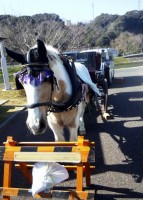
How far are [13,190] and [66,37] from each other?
61.8 feet

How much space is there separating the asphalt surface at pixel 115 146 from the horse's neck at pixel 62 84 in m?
1.28

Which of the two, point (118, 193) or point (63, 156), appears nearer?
point (63, 156)

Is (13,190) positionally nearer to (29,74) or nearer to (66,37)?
(29,74)

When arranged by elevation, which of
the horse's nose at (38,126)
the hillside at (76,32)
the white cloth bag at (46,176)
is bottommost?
the white cloth bag at (46,176)

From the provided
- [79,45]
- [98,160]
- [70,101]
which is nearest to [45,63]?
[70,101]

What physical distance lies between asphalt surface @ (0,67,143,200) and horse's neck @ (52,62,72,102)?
128 centimetres

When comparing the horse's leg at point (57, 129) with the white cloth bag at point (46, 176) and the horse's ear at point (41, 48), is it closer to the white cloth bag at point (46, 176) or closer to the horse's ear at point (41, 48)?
the white cloth bag at point (46, 176)

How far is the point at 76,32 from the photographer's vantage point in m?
24.4

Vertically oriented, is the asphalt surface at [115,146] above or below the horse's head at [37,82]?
below

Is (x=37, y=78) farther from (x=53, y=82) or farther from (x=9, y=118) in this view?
(x=9, y=118)

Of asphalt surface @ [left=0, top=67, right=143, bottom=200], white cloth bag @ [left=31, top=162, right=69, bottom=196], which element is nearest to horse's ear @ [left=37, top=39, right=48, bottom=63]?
white cloth bag @ [left=31, top=162, right=69, bottom=196]

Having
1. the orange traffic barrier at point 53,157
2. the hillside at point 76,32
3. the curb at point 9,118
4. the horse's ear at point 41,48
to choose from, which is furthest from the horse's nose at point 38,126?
the hillside at point 76,32

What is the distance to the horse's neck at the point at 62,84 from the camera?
3830mm

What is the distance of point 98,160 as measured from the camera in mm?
5066
